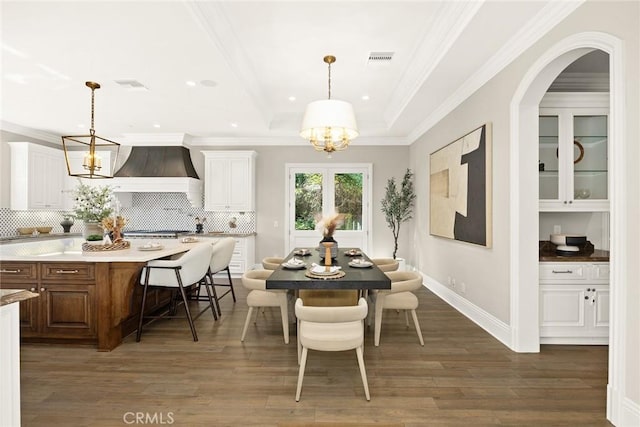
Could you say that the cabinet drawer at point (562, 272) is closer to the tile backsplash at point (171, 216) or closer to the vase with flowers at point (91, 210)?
the vase with flowers at point (91, 210)

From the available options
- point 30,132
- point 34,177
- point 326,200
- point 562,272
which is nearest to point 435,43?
point 562,272

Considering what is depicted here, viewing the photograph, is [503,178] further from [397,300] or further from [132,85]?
[132,85]

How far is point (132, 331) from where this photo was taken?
362cm

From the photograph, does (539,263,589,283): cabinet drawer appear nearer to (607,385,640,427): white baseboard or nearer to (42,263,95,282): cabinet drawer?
(607,385,640,427): white baseboard

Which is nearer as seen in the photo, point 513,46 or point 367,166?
point 513,46

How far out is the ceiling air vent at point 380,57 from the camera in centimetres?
387

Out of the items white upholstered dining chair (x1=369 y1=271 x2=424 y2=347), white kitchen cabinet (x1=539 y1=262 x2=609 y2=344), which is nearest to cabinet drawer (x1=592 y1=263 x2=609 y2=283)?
white kitchen cabinet (x1=539 y1=262 x2=609 y2=344)

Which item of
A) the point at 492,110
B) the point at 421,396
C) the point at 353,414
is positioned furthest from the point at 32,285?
the point at 492,110

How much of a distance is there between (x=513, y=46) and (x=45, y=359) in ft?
16.4

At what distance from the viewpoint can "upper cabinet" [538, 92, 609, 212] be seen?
3293 millimetres

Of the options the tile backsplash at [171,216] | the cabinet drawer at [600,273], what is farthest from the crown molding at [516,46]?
the tile backsplash at [171,216]

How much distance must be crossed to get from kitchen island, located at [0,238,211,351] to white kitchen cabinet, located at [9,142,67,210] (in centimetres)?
382

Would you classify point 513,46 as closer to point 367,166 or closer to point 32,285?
point 367,166

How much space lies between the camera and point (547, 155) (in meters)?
3.43
